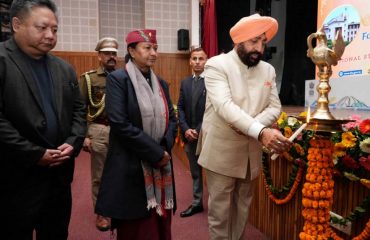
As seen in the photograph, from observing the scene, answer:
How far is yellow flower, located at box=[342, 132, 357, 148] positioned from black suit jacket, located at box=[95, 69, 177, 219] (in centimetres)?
89

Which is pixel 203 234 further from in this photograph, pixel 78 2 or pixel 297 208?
pixel 78 2

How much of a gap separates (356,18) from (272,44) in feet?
15.7

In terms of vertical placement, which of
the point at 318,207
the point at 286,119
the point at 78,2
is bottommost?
the point at 318,207

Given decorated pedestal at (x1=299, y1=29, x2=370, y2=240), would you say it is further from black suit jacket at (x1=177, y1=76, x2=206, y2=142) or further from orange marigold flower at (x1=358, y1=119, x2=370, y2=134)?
black suit jacket at (x1=177, y1=76, x2=206, y2=142)

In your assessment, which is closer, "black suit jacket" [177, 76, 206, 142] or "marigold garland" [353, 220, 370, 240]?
"marigold garland" [353, 220, 370, 240]

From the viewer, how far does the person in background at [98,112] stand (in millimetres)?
2531

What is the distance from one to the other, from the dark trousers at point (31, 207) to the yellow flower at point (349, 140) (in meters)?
1.37

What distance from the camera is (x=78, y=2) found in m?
6.64

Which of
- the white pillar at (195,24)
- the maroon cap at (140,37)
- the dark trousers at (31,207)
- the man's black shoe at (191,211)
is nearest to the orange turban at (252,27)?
the maroon cap at (140,37)

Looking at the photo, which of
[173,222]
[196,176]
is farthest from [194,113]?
[173,222]

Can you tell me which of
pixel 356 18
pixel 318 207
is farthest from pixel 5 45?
pixel 356 18

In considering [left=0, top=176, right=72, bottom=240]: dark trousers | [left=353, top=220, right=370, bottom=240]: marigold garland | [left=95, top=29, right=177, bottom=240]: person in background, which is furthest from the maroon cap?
[left=353, top=220, right=370, bottom=240]: marigold garland

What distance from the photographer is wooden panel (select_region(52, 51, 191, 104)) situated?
6847 mm

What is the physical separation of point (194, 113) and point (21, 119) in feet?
5.23
